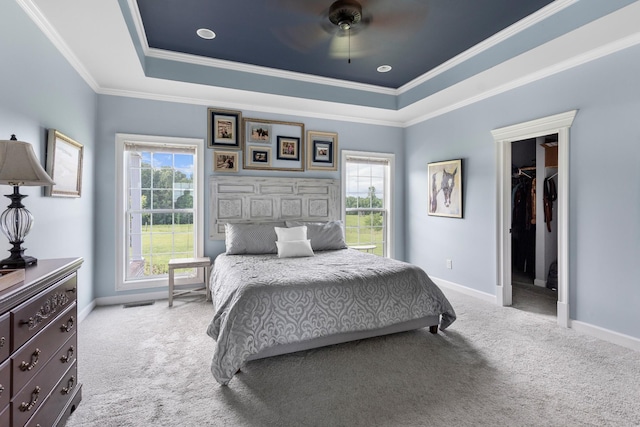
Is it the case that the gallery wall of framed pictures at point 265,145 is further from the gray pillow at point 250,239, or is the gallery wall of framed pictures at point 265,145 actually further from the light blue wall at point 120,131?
the gray pillow at point 250,239

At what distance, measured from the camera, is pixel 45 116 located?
2.49 meters

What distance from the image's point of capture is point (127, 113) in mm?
3818

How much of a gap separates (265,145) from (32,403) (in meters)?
3.65

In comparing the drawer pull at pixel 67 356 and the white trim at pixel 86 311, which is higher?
the drawer pull at pixel 67 356

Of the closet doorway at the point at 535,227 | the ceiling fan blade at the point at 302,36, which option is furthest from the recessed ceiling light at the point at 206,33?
the closet doorway at the point at 535,227

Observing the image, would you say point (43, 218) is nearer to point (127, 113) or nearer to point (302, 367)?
point (127, 113)

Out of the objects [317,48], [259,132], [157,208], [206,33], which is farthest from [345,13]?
[157,208]

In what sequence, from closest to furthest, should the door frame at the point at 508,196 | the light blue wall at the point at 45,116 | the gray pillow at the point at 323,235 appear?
the light blue wall at the point at 45,116
the door frame at the point at 508,196
the gray pillow at the point at 323,235

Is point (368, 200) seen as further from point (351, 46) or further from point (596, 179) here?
point (596, 179)

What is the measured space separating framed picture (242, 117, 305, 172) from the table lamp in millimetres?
2851

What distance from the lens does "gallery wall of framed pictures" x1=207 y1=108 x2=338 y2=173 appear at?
166 inches

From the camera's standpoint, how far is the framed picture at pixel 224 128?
13.7 feet

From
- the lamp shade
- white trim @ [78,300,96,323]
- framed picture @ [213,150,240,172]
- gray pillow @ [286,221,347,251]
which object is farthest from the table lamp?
gray pillow @ [286,221,347,251]

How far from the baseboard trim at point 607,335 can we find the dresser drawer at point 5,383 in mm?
4126
